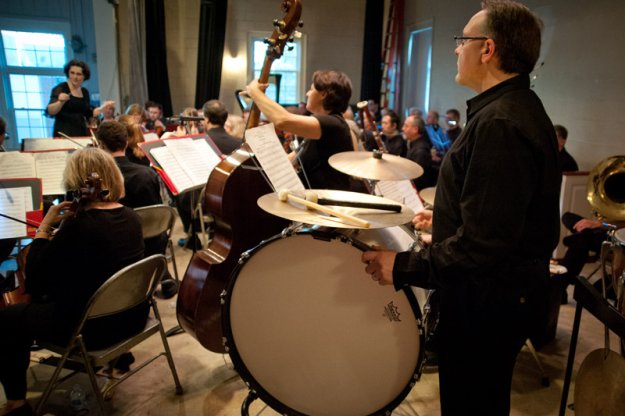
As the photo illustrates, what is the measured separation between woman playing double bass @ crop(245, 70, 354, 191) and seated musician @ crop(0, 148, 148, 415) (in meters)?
0.83

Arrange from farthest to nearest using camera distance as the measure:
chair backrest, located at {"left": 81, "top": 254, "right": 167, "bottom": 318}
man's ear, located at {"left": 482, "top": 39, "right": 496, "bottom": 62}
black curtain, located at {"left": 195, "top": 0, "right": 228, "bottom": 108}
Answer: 1. black curtain, located at {"left": 195, "top": 0, "right": 228, "bottom": 108}
2. chair backrest, located at {"left": 81, "top": 254, "right": 167, "bottom": 318}
3. man's ear, located at {"left": 482, "top": 39, "right": 496, "bottom": 62}

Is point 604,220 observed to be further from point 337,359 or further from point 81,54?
point 81,54

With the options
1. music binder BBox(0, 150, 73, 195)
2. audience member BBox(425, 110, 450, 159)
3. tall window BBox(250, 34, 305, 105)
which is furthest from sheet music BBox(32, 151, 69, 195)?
tall window BBox(250, 34, 305, 105)

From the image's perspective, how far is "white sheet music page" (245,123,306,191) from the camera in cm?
179

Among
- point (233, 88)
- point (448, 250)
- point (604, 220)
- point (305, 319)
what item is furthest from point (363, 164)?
point (233, 88)

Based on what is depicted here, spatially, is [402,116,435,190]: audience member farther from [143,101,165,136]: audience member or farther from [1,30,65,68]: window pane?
[1,30,65,68]: window pane

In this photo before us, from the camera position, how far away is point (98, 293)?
186cm

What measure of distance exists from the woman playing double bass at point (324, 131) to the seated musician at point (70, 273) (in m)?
0.83

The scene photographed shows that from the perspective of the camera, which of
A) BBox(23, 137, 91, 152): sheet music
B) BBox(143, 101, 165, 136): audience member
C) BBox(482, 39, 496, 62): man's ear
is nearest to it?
BBox(482, 39, 496, 62): man's ear

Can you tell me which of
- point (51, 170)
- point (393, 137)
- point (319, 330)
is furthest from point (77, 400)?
point (393, 137)

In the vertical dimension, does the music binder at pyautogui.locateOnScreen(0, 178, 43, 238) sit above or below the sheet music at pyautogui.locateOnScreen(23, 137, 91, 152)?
below

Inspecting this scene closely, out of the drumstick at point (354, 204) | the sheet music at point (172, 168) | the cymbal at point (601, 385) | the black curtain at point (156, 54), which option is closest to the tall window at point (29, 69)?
the black curtain at point (156, 54)

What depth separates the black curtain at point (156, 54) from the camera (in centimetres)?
830

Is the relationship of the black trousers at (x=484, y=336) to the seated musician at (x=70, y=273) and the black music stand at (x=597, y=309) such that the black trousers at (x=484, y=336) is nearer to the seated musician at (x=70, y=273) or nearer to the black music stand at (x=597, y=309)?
the black music stand at (x=597, y=309)
